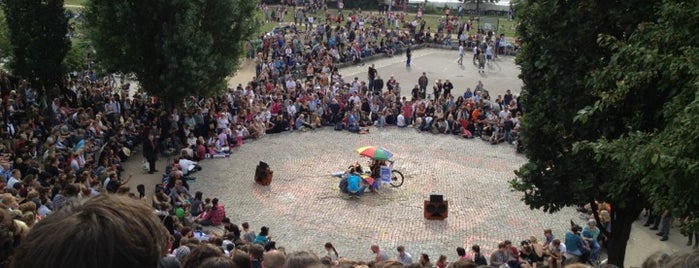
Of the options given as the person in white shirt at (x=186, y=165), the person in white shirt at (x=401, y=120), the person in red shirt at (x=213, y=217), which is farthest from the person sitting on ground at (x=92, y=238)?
the person in white shirt at (x=401, y=120)

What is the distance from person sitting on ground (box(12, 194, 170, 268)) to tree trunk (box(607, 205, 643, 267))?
12.1 meters

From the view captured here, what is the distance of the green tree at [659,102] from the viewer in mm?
9734

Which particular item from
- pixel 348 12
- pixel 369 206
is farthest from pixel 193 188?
pixel 348 12

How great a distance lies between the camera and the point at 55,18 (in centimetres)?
2517

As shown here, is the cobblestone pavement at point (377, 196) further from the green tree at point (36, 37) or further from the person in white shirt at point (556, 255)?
the green tree at point (36, 37)

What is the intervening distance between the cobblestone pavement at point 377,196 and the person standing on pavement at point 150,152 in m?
1.55

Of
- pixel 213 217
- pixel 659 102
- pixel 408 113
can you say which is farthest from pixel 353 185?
A: pixel 659 102

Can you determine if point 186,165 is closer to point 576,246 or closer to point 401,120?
point 401,120

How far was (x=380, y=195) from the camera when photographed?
22.2 m

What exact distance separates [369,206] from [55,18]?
43.3 feet

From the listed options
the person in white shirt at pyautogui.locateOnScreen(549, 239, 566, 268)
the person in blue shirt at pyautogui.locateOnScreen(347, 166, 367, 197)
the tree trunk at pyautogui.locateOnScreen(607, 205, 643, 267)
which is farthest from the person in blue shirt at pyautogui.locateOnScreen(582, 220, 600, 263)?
the person in blue shirt at pyautogui.locateOnScreen(347, 166, 367, 197)

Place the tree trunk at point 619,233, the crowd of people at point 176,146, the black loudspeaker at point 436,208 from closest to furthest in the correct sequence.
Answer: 1. the crowd of people at point 176,146
2. the tree trunk at point 619,233
3. the black loudspeaker at point 436,208

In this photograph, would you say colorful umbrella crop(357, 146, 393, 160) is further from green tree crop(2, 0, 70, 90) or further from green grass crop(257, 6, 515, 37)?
green grass crop(257, 6, 515, 37)

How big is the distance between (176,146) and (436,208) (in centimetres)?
1028
